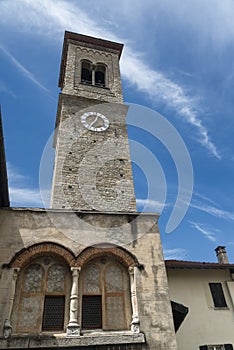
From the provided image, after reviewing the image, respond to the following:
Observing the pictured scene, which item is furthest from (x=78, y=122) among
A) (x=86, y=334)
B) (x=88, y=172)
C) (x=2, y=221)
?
(x=86, y=334)

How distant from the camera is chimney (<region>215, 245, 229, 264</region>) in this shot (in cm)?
1496

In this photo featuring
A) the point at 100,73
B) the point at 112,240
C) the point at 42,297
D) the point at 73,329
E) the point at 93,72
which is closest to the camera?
the point at 73,329

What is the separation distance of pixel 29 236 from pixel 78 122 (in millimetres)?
8280

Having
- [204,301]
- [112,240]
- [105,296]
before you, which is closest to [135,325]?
[105,296]

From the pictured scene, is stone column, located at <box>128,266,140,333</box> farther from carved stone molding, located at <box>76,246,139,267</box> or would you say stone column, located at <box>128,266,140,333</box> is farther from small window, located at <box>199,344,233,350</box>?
small window, located at <box>199,344,233,350</box>

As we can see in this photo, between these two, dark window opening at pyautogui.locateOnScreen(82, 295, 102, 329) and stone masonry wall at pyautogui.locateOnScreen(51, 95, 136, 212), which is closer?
dark window opening at pyautogui.locateOnScreen(82, 295, 102, 329)

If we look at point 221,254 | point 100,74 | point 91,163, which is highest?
point 100,74

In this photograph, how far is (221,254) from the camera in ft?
50.2

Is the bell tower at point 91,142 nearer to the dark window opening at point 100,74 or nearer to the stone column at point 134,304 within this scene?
the dark window opening at point 100,74

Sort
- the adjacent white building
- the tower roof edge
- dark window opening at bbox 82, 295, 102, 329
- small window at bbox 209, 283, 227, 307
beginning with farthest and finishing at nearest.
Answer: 1. the tower roof edge
2. small window at bbox 209, 283, 227, 307
3. the adjacent white building
4. dark window opening at bbox 82, 295, 102, 329

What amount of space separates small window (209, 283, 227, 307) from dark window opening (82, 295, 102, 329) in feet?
21.6

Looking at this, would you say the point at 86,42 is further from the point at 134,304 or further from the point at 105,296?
the point at 134,304

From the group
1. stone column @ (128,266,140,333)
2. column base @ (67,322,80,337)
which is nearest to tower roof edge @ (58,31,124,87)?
stone column @ (128,266,140,333)

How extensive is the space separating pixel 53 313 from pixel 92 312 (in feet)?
3.36
